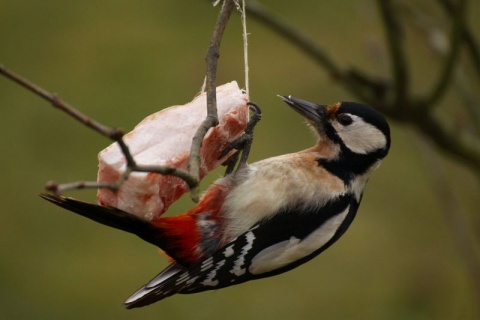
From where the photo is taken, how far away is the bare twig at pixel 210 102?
2395 mm

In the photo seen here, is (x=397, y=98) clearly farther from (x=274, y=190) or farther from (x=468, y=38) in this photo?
(x=274, y=190)

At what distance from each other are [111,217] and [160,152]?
0.27 metres

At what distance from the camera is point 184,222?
2992mm

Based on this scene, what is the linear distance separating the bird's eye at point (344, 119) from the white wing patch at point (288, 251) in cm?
40

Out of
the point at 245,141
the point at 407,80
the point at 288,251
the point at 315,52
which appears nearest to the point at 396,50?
the point at 407,80

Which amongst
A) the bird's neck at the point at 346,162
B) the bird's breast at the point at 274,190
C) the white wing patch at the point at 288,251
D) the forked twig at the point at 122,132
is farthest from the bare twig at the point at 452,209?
the forked twig at the point at 122,132

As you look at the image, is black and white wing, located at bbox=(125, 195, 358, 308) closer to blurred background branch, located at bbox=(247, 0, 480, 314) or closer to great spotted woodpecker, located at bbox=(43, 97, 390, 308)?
great spotted woodpecker, located at bbox=(43, 97, 390, 308)

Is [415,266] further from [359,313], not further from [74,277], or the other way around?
[74,277]

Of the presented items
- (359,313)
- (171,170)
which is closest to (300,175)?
(171,170)

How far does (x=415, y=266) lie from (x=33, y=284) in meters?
2.59

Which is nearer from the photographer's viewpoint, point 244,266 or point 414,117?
point 244,266

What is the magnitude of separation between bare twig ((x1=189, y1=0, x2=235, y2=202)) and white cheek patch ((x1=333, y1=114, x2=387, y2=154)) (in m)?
0.70

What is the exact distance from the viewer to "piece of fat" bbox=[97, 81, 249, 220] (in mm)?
2742

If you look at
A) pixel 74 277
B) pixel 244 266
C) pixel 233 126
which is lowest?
pixel 74 277
